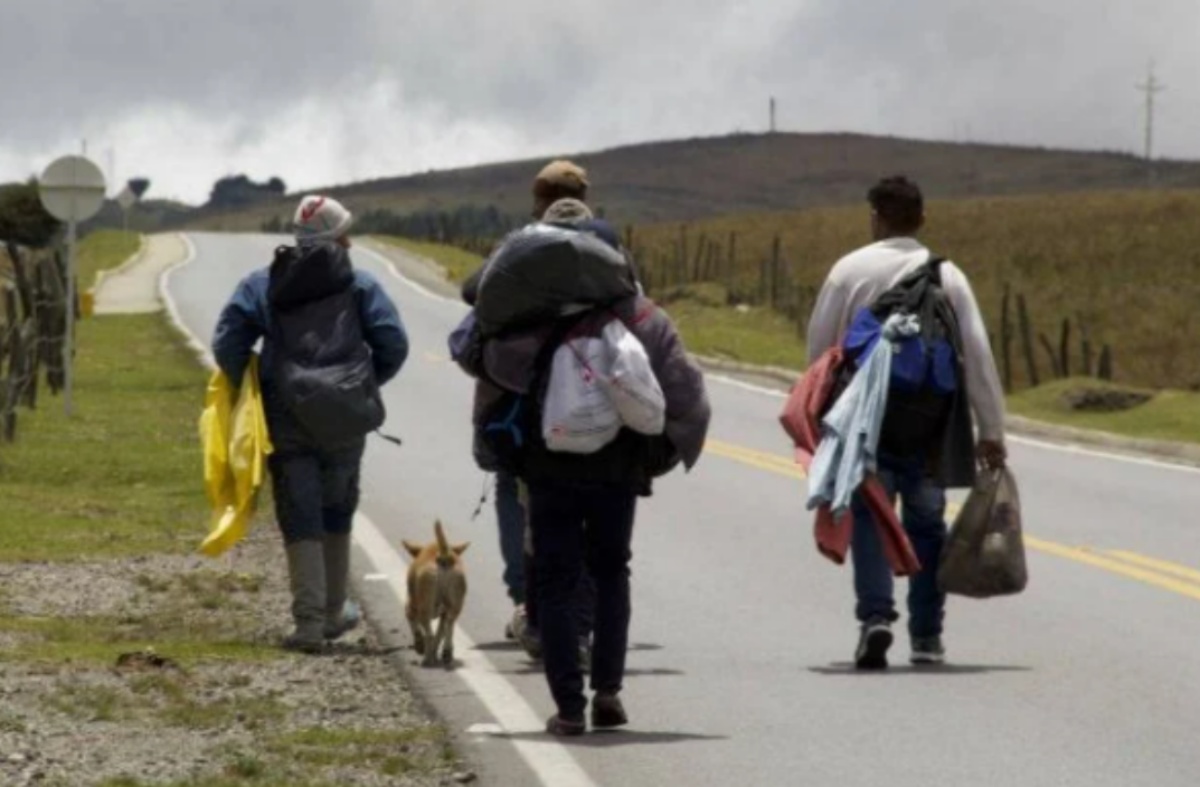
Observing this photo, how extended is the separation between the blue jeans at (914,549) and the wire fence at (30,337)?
15146mm

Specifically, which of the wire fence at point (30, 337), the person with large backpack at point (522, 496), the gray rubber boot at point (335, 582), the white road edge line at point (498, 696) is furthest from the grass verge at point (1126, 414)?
the person with large backpack at point (522, 496)

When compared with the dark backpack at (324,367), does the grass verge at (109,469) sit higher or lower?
lower

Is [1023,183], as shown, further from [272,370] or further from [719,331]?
[272,370]

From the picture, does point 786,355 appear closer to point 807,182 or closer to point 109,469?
point 109,469

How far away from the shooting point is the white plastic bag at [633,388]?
1019 cm

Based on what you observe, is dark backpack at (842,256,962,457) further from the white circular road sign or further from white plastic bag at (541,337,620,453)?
the white circular road sign

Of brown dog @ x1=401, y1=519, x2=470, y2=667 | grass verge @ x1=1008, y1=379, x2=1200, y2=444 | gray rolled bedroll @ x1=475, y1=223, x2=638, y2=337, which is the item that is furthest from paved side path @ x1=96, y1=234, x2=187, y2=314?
gray rolled bedroll @ x1=475, y1=223, x2=638, y2=337

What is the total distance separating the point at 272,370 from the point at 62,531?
244 inches

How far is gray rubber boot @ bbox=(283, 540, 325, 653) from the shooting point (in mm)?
12984

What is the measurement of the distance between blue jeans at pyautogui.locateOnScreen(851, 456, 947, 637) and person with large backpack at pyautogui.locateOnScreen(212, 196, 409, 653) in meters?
2.05

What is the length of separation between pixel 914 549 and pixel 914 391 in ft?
2.39

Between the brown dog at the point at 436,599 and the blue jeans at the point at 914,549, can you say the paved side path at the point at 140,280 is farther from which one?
the blue jeans at the point at 914,549

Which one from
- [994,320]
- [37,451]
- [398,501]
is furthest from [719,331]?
[398,501]

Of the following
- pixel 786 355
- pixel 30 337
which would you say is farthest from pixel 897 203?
pixel 786 355
